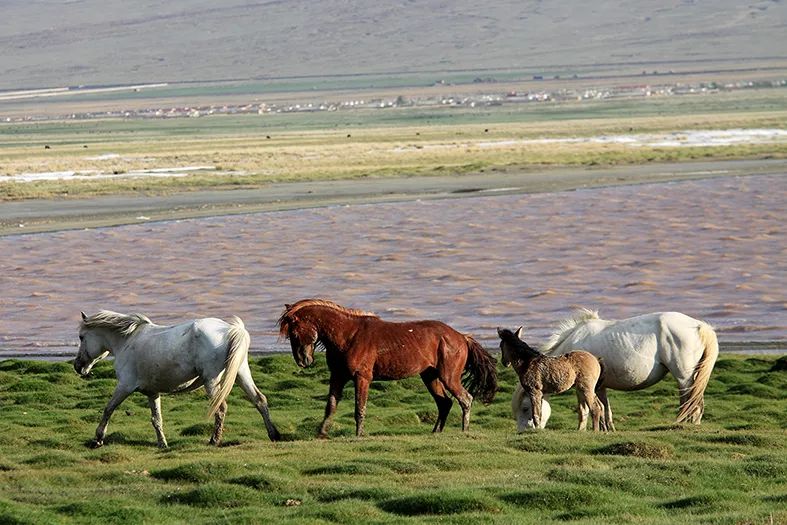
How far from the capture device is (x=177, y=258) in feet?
123

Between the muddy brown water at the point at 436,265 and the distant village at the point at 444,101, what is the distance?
109021mm

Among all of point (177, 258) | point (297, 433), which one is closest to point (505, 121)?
point (177, 258)

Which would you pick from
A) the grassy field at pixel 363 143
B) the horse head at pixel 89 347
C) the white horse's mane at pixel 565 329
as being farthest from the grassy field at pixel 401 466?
the grassy field at pixel 363 143

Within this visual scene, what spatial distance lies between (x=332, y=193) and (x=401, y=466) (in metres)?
41.1

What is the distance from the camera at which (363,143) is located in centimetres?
8625

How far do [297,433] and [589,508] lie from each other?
5.96 metres

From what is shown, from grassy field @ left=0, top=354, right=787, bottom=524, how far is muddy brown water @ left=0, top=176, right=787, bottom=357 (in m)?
6.35

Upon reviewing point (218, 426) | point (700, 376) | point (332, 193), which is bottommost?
point (332, 193)

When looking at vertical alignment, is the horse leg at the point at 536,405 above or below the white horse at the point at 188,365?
below

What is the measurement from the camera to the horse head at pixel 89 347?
16.8m

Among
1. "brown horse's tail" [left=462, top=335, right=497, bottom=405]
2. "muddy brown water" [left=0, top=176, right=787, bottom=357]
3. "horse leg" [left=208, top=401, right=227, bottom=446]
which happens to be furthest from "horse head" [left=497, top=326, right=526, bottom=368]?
"muddy brown water" [left=0, top=176, right=787, bottom=357]

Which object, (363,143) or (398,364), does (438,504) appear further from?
(363,143)

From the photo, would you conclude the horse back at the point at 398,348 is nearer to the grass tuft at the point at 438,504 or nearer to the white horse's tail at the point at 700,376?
the white horse's tail at the point at 700,376

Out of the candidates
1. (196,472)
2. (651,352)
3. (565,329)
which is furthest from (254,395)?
(651,352)
